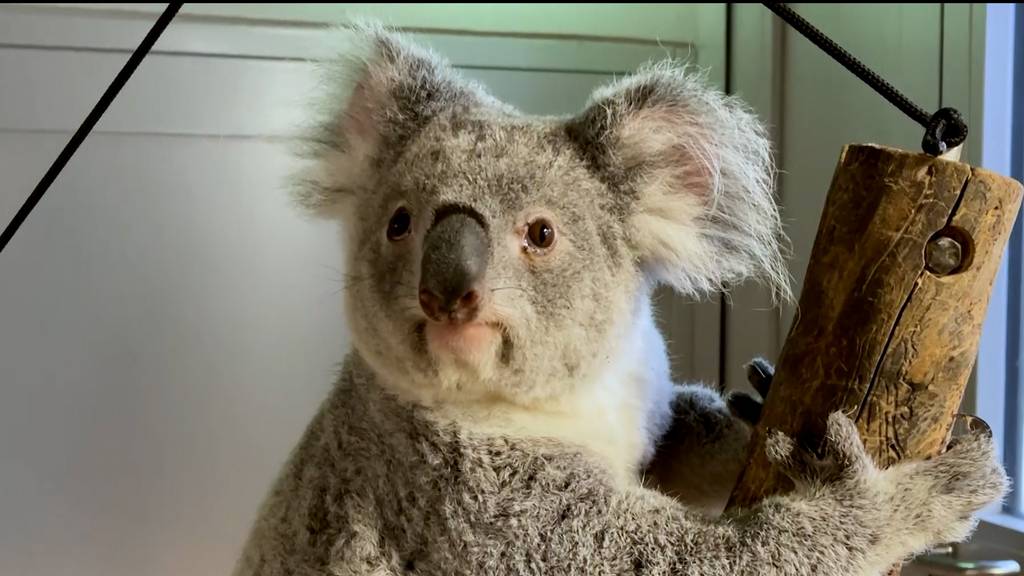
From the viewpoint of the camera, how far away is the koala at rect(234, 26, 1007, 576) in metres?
0.91

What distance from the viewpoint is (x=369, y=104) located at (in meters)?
1.14

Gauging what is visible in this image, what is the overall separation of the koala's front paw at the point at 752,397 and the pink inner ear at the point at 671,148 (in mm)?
210

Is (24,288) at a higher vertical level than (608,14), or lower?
lower

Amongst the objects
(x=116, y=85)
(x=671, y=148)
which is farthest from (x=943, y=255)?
(x=116, y=85)

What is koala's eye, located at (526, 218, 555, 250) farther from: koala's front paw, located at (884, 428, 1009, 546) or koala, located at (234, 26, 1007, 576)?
koala's front paw, located at (884, 428, 1009, 546)

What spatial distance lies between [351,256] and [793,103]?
1.33 m

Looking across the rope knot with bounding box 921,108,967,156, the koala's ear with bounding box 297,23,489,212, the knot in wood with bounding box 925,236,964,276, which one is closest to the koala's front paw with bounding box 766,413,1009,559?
the knot in wood with bounding box 925,236,964,276

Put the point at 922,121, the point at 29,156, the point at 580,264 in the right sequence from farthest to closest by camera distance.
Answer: the point at 29,156 → the point at 580,264 → the point at 922,121

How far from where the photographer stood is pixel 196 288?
210 centimetres

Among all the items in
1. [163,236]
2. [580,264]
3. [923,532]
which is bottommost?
[923,532]

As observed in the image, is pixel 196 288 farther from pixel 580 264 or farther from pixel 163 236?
pixel 580 264

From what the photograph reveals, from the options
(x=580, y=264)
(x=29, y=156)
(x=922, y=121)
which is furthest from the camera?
(x=29, y=156)

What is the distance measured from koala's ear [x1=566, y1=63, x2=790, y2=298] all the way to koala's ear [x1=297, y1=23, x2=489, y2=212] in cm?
18

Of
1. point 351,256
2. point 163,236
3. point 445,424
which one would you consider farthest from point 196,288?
point 445,424
